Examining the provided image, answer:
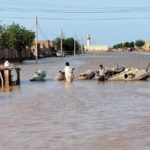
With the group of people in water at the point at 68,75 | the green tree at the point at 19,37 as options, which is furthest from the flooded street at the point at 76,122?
the green tree at the point at 19,37

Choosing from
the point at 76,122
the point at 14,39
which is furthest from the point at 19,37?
the point at 76,122

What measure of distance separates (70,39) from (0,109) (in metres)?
177

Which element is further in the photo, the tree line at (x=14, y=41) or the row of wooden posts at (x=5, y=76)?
the tree line at (x=14, y=41)

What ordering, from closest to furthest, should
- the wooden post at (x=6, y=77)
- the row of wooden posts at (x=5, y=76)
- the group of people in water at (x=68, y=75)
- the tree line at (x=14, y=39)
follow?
the row of wooden posts at (x=5, y=76) < the wooden post at (x=6, y=77) < the group of people in water at (x=68, y=75) < the tree line at (x=14, y=39)

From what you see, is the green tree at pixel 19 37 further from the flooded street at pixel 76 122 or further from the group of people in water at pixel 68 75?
the flooded street at pixel 76 122

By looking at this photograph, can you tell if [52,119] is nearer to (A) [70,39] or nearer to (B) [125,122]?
(B) [125,122]

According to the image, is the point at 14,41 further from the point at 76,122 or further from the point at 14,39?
the point at 76,122

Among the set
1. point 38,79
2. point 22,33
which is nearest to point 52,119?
point 38,79

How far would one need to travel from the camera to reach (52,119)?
1435 cm

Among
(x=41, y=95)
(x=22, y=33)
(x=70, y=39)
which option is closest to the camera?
(x=41, y=95)

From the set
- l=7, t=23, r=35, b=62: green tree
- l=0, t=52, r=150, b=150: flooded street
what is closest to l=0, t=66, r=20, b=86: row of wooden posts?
l=0, t=52, r=150, b=150: flooded street

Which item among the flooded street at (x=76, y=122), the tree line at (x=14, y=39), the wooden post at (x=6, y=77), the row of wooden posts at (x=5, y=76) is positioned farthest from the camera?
the tree line at (x=14, y=39)

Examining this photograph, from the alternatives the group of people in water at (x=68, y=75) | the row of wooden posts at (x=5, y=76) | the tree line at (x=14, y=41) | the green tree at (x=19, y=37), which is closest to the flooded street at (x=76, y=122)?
the row of wooden posts at (x=5, y=76)

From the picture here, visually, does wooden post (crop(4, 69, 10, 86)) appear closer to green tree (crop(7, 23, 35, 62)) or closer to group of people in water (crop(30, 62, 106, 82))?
group of people in water (crop(30, 62, 106, 82))
